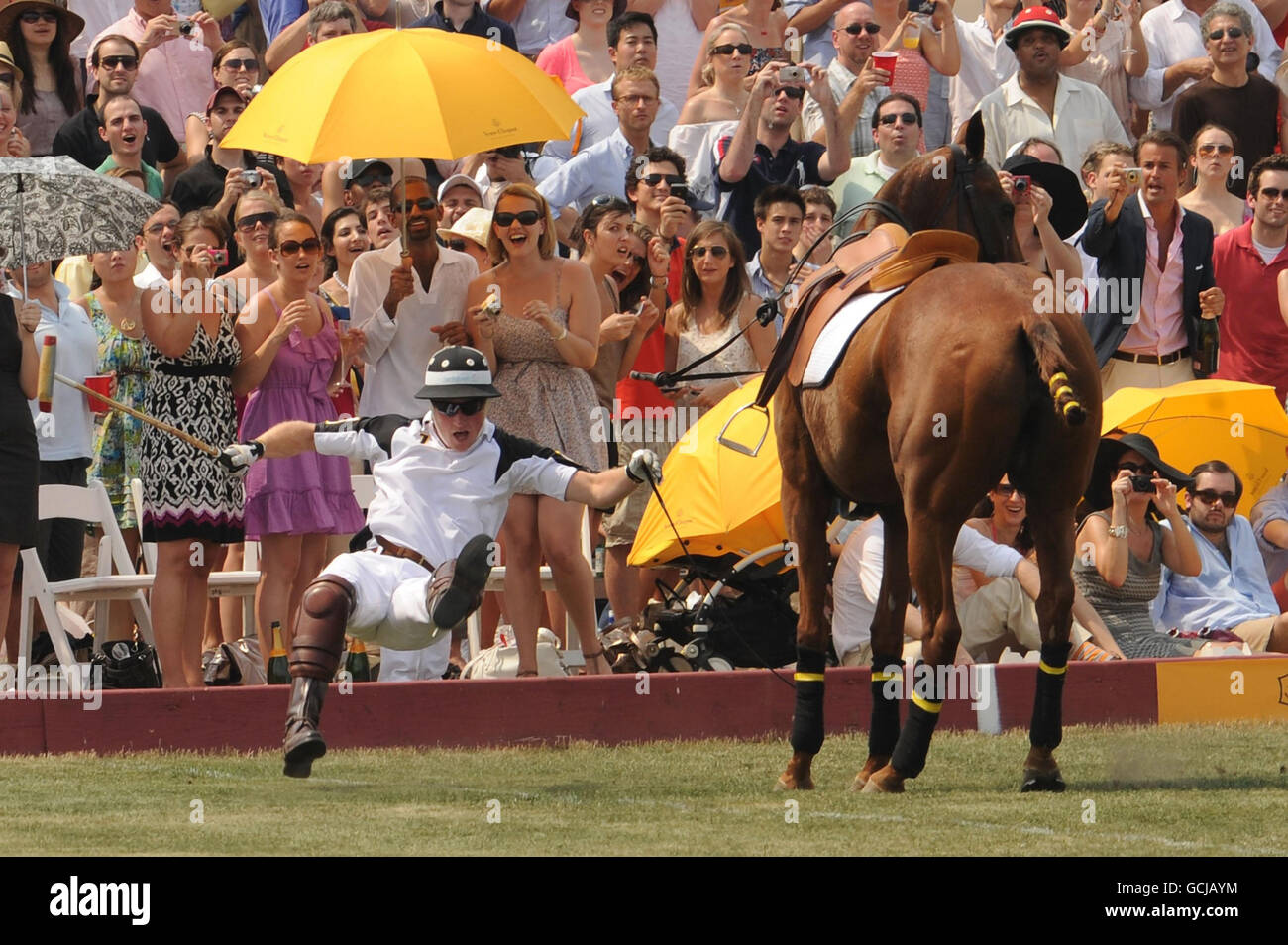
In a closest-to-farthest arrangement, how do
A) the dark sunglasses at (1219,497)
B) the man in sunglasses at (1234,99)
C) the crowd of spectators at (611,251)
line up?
the crowd of spectators at (611,251)
the dark sunglasses at (1219,497)
the man in sunglasses at (1234,99)

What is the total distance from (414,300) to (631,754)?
284cm

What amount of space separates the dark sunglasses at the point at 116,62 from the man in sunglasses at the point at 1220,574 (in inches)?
280

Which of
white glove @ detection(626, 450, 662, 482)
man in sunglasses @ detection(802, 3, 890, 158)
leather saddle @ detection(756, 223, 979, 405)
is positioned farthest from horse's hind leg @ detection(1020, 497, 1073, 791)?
man in sunglasses @ detection(802, 3, 890, 158)

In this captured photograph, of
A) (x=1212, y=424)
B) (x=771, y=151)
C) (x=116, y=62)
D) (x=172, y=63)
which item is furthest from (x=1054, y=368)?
(x=172, y=63)

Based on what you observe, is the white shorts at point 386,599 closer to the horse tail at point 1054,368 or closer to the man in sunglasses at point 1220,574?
the horse tail at point 1054,368

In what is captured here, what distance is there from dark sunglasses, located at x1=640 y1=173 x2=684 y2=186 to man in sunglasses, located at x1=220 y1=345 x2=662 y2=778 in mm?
4218

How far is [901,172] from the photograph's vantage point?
32.5 feet

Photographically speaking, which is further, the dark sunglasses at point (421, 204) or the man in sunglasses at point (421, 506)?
the dark sunglasses at point (421, 204)

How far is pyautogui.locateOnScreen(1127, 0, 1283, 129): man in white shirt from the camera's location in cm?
1714

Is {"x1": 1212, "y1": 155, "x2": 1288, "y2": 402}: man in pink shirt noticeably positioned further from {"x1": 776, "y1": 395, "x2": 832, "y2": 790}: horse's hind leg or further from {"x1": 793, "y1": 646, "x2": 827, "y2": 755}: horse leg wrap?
{"x1": 793, "y1": 646, "x2": 827, "y2": 755}: horse leg wrap

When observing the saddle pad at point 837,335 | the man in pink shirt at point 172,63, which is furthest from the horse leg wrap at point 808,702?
the man in pink shirt at point 172,63

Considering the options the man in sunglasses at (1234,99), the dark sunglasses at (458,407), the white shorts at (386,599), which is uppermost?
the man in sunglasses at (1234,99)

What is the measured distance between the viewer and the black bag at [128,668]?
11.2 metres

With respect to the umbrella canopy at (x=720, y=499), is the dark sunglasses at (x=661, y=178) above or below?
above
